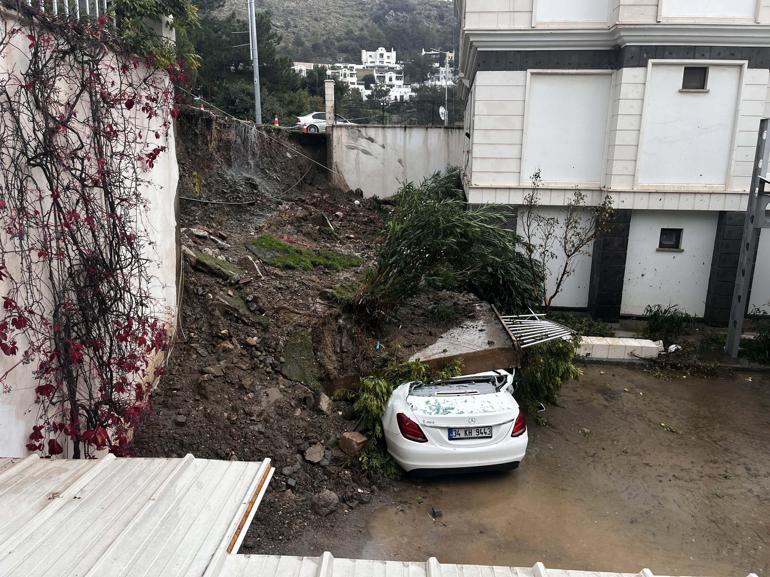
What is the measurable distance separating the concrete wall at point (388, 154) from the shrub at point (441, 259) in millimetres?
10137

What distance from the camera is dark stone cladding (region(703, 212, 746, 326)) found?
11148mm

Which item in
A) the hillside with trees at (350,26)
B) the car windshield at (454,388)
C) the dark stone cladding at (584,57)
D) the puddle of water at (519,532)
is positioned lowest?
the puddle of water at (519,532)

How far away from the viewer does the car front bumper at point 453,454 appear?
5.85 meters

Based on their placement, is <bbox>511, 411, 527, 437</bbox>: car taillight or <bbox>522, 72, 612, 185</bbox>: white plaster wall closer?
<bbox>511, 411, 527, 437</bbox>: car taillight

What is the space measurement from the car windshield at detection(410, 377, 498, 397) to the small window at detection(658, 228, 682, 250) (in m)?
6.91

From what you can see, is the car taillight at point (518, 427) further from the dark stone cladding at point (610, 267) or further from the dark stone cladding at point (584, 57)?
the dark stone cladding at point (584, 57)

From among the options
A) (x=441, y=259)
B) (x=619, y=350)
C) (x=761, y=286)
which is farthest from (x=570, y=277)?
(x=441, y=259)

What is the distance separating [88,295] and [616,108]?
32.0 feet

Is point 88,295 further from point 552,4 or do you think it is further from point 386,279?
point 552,4

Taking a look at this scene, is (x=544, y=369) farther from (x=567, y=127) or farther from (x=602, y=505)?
(x=567, y=127)

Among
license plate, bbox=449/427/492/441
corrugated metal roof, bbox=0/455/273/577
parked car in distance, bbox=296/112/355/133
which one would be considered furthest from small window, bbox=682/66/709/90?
parked car in distance, bbox=296/112/355/133

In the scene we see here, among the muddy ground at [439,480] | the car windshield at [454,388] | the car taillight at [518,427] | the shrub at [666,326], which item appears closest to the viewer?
the muddy ground at [439,480]

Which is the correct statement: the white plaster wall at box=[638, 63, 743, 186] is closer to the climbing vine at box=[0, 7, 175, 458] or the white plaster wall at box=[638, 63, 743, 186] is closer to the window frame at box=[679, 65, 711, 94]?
the window frame at box=[679, 65, 711, 94]

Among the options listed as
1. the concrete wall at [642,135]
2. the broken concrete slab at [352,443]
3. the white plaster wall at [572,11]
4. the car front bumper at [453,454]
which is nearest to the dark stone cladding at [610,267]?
the concrete wall at [642,135]
